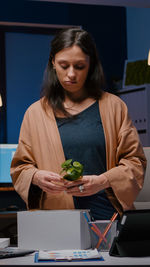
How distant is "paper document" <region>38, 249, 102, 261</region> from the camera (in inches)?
48.4

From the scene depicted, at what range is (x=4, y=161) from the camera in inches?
175

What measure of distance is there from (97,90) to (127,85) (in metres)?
4.03

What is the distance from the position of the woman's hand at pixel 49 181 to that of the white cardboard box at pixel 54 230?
89 millimetres

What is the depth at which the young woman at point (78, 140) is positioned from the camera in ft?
5.05

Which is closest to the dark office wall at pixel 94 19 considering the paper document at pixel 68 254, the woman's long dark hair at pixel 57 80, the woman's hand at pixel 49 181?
the woman's long dark hair at pixel 57 80

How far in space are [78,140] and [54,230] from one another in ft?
1.20

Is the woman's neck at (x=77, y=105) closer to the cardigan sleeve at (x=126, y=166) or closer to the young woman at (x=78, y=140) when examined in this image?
the young woman at (x=78, y=140)

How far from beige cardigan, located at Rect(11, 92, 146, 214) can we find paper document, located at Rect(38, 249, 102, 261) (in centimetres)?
26

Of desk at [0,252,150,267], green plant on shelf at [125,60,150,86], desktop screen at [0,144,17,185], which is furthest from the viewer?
green plant on shelf at [125,60,150,86]

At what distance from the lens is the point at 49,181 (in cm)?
146

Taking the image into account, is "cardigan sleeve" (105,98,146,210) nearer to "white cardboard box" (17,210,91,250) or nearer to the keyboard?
"white cardboard box" (17,210,91,250)

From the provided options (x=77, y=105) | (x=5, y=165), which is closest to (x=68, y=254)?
(x=77, y=105)

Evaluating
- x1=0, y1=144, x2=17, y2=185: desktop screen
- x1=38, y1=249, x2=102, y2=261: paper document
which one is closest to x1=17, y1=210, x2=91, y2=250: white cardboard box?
x1=38, y1=249, x2=102, y2=261: paper document

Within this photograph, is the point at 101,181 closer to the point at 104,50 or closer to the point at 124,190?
the point at 124,190
